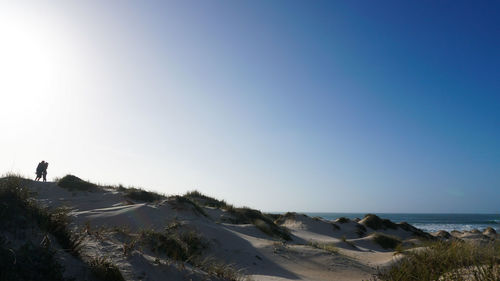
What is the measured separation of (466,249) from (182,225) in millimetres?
9020

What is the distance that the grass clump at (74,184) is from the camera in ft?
61.1

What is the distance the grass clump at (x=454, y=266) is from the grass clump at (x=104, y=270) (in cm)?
512

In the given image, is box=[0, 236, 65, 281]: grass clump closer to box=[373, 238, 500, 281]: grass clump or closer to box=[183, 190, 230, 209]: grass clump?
box=[373, 238, 500, 281]: grass clump

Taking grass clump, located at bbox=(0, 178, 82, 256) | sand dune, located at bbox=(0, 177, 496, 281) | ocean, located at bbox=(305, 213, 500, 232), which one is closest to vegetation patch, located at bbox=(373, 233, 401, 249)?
sand dune, located at bbox=(0, 177, 496, 281)

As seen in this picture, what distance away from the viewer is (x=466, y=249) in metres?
6.75

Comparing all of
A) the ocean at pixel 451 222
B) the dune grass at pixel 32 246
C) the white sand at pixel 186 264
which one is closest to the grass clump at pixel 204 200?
the white sand at pixel 186 264

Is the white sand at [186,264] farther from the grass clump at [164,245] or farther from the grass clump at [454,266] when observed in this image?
the grass clump at [454,266]

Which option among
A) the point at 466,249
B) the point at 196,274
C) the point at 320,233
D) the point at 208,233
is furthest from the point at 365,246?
the point at 196,274

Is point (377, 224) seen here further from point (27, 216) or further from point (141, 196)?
point (27, 216)

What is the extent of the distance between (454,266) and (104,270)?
6354 millimetres

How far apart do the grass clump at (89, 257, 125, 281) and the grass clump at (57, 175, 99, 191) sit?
15.2 metres

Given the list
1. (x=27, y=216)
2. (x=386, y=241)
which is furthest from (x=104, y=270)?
(x=386, y=241)

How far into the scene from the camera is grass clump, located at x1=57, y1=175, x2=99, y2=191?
18609 mm

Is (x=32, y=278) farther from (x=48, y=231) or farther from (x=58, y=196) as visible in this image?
(x=58, y=196)
